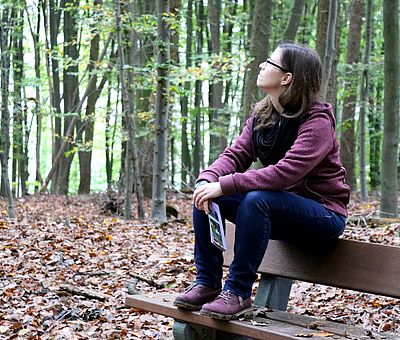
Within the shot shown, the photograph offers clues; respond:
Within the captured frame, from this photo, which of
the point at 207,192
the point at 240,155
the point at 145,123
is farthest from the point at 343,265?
the point at 145,123

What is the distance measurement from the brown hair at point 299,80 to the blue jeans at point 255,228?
514 mm

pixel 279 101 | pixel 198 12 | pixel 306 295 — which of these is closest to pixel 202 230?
pixel 279 101

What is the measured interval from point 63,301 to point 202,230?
7.74ft

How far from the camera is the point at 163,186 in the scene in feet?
35.3

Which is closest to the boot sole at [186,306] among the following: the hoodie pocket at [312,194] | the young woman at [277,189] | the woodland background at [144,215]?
the young woman at [277,189]

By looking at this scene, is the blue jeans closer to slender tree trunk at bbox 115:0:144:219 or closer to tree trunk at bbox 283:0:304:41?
slender tree trunk at bbox 115:0:144:219

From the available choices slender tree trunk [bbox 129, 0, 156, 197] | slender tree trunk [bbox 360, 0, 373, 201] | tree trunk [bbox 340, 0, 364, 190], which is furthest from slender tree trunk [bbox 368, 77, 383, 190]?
slender tree trunk [bbox 129, 0, 156, 197]

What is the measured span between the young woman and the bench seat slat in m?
0.06

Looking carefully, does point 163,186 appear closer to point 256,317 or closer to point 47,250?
point 47,250

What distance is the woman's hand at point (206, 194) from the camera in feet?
10.8

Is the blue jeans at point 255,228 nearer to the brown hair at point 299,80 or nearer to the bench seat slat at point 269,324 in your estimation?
the bench seat slat at point 269,324

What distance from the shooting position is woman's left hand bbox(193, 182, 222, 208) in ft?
10.8

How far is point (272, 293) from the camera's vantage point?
12.3ft

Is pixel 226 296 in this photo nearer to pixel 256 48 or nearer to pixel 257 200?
pixel 257 200
